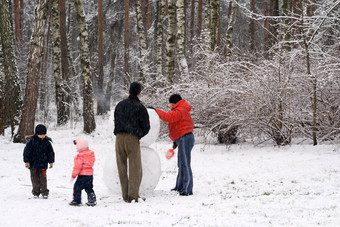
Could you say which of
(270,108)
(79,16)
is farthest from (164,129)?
(79,16)

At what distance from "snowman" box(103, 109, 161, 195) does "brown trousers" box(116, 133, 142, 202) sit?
33 cm

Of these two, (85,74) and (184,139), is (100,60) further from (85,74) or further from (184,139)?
(184,139)

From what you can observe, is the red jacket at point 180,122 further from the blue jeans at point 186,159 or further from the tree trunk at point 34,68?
the tree trunk at point 34,68

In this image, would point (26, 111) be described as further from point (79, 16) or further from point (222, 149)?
point (222, 149)

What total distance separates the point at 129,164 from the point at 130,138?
41cm

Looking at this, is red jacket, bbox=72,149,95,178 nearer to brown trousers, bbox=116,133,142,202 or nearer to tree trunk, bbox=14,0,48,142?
brown trousers, bbox=116,133,142,202

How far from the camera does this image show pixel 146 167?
7000mm

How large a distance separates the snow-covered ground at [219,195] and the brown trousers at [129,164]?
0.74ft

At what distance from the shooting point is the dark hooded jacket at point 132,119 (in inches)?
257

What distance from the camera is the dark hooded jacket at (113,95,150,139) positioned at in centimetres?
653

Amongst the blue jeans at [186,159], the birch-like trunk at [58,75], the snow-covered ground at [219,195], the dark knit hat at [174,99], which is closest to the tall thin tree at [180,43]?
the snow-covered ground at [219,195]

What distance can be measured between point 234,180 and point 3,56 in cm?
1063

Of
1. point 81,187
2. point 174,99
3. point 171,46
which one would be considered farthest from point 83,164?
point 171,46

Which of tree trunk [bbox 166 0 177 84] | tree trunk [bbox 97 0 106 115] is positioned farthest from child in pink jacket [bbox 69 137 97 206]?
tree trunk [bbox 97 0 106 115]
